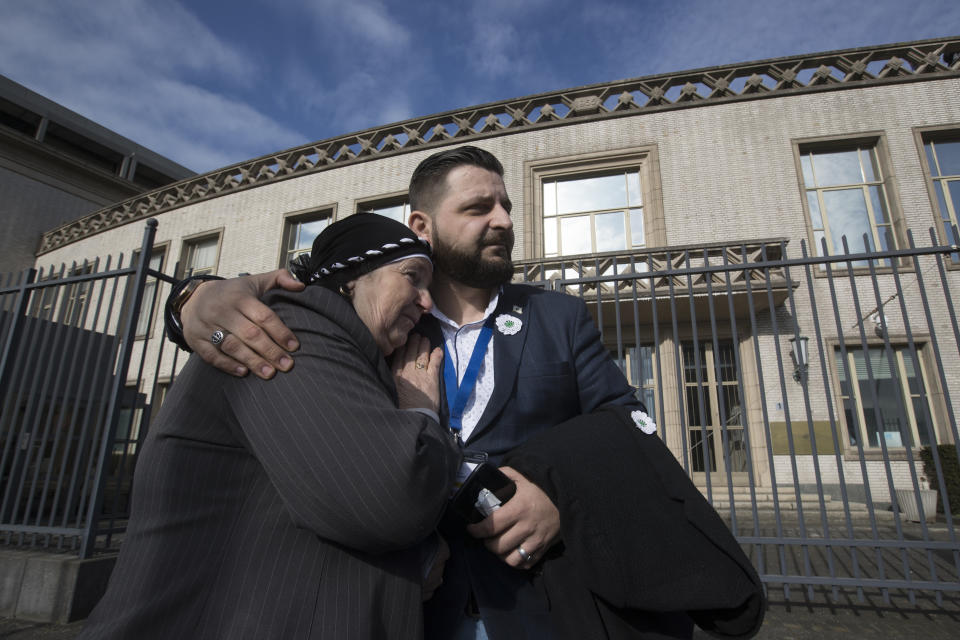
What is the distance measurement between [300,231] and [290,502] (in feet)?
55.4

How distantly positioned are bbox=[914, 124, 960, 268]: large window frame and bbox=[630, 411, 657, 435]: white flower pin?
13.5 m

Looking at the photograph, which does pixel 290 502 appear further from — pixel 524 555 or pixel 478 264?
pixel 478 264

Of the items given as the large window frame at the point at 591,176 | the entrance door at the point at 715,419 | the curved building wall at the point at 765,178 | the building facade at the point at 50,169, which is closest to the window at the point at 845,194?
the curved building wall at the point at 765,178

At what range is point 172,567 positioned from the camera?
0.97 m

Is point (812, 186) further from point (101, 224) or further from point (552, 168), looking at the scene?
point (101, 224)

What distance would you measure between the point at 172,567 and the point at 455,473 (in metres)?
0.58

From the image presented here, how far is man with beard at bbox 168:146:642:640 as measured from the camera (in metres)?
1.11

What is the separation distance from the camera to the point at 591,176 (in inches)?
534

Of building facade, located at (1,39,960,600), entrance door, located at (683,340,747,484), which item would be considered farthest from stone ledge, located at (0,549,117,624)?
entrance door, located at (683,340,747,484)

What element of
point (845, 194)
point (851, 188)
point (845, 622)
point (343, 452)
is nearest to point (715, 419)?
point (845, 194)

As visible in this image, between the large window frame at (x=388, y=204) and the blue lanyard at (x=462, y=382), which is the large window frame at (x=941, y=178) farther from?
the blue lanyard at (x=462, y=382)

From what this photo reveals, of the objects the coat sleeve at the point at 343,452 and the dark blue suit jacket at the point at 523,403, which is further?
the dark blue suit jacket at the point at 523,403

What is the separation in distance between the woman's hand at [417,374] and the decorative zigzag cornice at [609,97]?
1372cm

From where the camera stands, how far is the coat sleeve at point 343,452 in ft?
2.93
